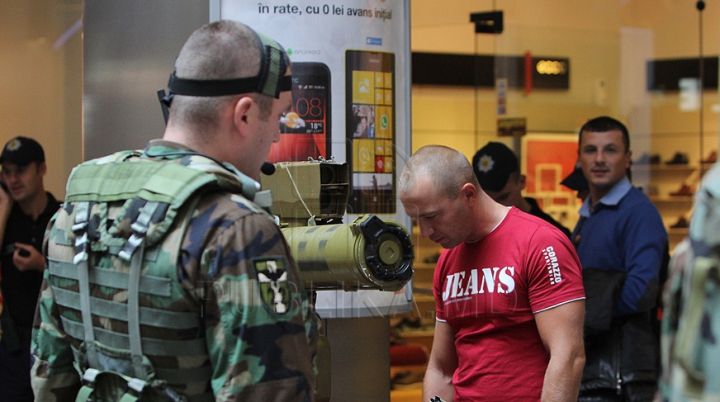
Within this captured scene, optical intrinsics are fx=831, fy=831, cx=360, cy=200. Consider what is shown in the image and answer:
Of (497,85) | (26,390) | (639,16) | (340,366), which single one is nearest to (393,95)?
(340,366)

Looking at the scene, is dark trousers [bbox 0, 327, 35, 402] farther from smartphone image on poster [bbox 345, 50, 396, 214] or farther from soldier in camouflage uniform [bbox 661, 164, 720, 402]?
soldier in camouflage uniform [bbox 661, 164, 720, 402]

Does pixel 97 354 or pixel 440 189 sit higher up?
pixel 440 189

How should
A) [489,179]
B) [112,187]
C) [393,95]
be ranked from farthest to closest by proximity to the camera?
[489,179]
[393,95]
[112,187]

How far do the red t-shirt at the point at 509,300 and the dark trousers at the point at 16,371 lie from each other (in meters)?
2.25

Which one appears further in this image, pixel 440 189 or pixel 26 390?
pixel 26 390

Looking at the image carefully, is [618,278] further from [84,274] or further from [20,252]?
[20,252]

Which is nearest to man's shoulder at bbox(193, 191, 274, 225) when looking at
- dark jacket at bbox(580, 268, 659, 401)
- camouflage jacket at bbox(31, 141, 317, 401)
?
camouflage jacket at bbox(31, 141, 317, 401)

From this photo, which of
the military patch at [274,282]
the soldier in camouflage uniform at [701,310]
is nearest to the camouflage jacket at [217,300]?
the military patch at [274,282]

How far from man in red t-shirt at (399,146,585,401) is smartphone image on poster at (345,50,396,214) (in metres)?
0.55

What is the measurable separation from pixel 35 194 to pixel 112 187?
267 centimetres

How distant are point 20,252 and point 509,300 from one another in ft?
8.31

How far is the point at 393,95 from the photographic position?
3029 mm

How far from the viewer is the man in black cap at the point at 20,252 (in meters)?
3.72

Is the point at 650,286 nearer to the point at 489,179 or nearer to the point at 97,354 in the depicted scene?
the point at 489,179
